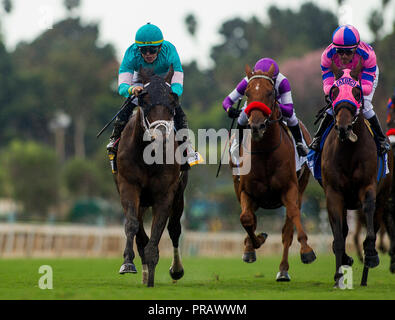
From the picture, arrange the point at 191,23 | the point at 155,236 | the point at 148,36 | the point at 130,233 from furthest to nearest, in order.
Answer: the point at 191,23 → the point at 148,36 → the point at 155,236 → the point at 130,233

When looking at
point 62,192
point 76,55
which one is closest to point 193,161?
point 62,192

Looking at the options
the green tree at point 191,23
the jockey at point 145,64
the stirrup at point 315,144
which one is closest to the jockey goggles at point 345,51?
the stirrup at point 315,144

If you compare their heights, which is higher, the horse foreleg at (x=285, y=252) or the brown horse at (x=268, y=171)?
the brown horse at (x=268, y=171)

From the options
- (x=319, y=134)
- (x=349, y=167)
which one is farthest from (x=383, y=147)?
(x=319, y=134)

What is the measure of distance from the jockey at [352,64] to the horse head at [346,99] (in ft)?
1.47

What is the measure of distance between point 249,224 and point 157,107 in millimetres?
2339

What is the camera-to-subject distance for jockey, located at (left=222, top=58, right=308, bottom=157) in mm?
11375

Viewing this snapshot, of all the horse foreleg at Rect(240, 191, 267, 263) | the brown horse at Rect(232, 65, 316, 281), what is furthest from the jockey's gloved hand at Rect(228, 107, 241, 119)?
the horse foreleg at Rect(240, 191, 267, 263)

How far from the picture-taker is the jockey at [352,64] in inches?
428

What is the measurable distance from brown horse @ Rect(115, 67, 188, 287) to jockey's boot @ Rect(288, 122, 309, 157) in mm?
1892

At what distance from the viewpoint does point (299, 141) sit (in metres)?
12.1

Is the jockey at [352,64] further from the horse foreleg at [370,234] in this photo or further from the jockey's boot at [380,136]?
the horse foreleg at [370,234]

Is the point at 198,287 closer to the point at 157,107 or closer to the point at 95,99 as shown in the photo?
the point at 157,107

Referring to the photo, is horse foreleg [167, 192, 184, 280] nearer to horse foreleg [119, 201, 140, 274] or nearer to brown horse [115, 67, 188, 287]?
brown horse [115, 67, 188, 287]
